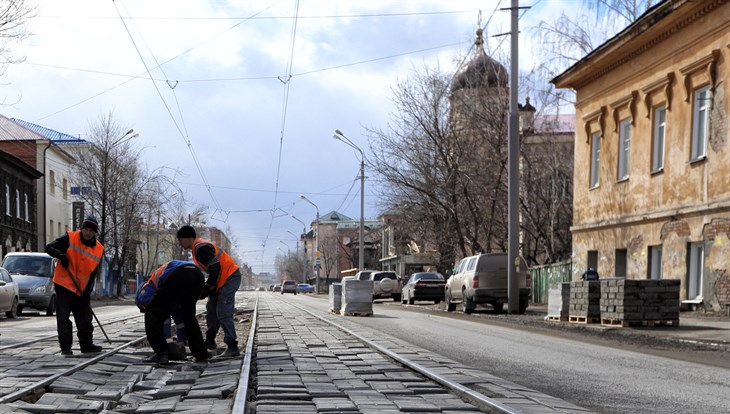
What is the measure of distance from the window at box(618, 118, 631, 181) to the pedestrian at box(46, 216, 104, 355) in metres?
21.3

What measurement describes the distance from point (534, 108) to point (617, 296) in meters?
22.5

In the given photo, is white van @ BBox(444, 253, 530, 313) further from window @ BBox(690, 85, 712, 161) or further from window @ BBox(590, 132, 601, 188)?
window @ BBox(690, 85, 712, 161)

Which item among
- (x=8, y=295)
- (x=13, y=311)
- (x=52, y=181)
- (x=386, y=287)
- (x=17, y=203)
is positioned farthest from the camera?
(x=52, y=181)

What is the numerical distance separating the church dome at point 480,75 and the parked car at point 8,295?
21479mm

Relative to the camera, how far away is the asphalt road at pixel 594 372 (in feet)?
25.0

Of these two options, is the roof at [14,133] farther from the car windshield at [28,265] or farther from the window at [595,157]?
the window at [595,157]

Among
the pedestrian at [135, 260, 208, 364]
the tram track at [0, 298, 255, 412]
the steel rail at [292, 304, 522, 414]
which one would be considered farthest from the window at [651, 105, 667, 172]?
the pedestrian at [135, 260, 208, 364]

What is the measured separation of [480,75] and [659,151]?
1368 cm

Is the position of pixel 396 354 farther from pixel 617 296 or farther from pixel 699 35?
pixel 699 35

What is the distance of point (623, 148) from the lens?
28469 millimetres

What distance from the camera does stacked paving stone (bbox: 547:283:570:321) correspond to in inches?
868

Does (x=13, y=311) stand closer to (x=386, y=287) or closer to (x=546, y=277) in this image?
(x=546, y=277)

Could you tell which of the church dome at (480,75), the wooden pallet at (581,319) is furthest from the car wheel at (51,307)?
the church dome at (480,75)

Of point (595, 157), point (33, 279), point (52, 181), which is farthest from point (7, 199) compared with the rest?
point (595, 157)
